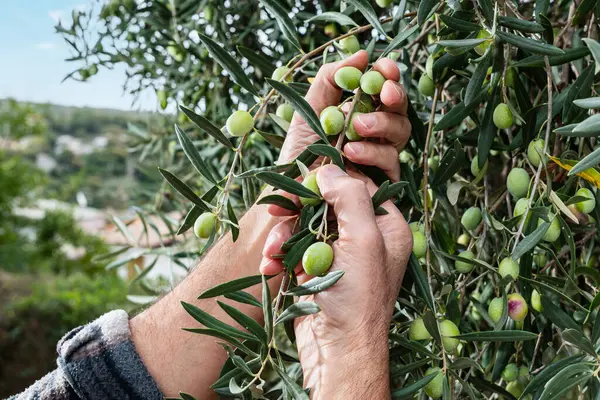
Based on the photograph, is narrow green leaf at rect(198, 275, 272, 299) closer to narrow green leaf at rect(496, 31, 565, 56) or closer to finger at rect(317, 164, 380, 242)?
finger at rect(317, 164, 380, 242)

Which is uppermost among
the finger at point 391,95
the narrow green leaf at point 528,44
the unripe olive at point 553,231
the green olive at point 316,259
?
the narrow green leaf at point 528,44

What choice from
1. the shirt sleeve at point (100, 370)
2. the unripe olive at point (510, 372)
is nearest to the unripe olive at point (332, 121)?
the unripe olive at point (510, 372)

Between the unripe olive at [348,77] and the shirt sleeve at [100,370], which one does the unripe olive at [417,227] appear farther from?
the shirt sleeve at [100,370]

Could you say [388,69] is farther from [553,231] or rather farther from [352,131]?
[553,231]

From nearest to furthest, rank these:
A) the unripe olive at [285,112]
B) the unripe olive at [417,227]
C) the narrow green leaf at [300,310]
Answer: the narrow green leaf at [300,310], the unripe olive at [417,227], the unripe olive at [285,112]

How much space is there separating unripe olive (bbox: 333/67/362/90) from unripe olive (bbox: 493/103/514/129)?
187 millimetres

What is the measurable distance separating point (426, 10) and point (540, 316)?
0.49m

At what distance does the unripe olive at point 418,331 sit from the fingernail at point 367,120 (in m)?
0.26

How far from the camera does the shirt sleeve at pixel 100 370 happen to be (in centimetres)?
123

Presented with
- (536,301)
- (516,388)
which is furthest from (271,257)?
(516,388)

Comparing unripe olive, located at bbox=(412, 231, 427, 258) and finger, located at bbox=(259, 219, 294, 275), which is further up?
finger, located at bbox=(259, 219, 294, 275)

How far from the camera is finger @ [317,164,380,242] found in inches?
29.0

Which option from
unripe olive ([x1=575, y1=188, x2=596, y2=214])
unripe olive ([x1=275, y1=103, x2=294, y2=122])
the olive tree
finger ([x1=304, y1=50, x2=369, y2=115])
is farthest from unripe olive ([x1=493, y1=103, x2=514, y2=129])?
unripe olive ([x1=275, y1=103, x2=294, y2=122])

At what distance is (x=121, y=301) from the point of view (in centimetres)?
790
